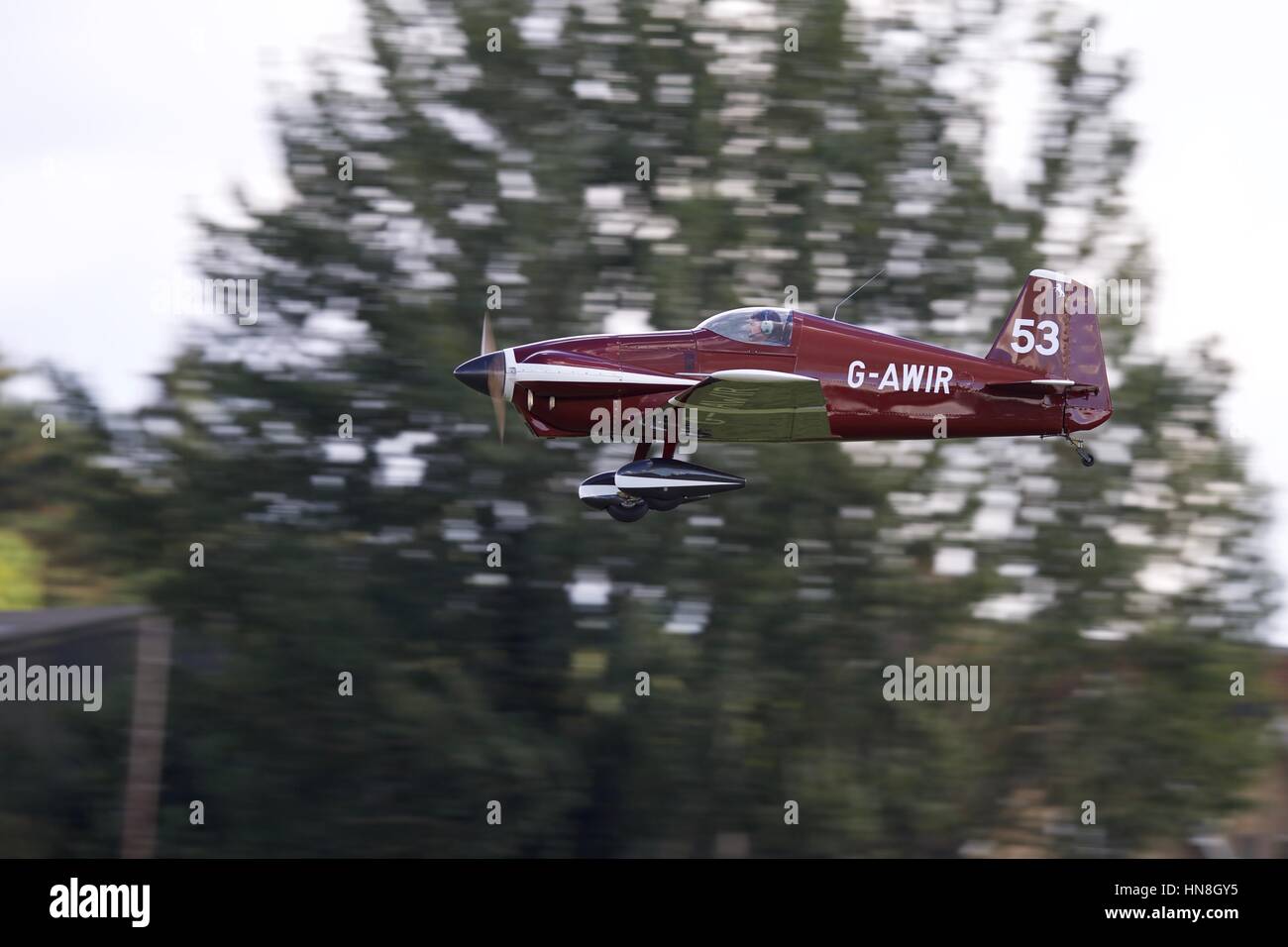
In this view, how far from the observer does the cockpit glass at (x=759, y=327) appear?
9.93 meters

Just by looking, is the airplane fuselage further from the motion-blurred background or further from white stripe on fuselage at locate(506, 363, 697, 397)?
the motion-blurred background

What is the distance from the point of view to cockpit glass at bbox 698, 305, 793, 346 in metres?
9.93

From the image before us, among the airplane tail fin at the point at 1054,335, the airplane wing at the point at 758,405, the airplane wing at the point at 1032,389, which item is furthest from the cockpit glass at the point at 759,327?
the airplane tail fin at the point at 1054,335

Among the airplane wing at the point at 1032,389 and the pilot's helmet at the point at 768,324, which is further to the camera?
the pilot's helmet at the point at 768,324

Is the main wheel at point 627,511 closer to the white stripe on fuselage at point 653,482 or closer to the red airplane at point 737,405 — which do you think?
the red airplane at point 737,405

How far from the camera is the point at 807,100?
2305cm

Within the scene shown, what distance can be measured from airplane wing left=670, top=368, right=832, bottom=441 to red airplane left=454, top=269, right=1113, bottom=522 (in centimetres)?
1

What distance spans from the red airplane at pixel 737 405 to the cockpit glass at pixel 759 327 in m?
0.01

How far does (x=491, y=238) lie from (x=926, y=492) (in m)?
8.32

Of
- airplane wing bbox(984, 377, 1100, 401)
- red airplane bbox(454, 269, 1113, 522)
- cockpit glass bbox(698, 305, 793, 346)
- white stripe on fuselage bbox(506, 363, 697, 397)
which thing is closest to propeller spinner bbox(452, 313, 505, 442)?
red airplane bbox(454, 269, 1113, 522)

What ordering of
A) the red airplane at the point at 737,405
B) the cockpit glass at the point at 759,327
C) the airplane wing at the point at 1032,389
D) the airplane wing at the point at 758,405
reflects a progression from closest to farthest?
the airplane wing at the point at 758,405 → the red airplane at the point at 737,405 → the airplane wing at the point at 1032,389 → the cockpit glass at the point at 759,327

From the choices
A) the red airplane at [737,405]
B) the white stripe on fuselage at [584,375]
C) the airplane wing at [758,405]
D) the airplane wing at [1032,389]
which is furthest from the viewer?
the airplane wing at [1032,389]
